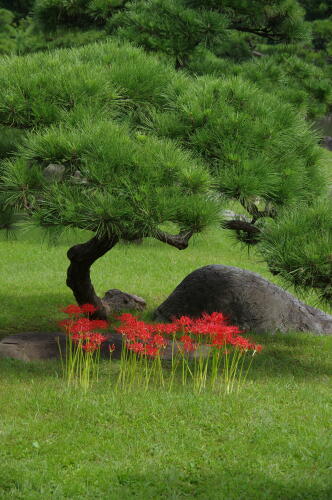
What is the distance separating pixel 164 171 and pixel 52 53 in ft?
6.84

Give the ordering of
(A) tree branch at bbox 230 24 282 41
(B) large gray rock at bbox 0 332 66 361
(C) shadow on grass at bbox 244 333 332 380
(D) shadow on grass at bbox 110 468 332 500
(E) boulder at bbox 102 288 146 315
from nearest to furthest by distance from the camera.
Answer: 1. (D) shadow on grass at bbox 110 468 332 500
2. (B) large gray rock at bbox 0 332 66 361
3. (C) shadow on grass at bbox 244 333 332 380
4. (E) boulder at bbox 102 288 146 315
5. (A) tree branch at bbox 230 24 282 41

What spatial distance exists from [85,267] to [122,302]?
54.0 inches

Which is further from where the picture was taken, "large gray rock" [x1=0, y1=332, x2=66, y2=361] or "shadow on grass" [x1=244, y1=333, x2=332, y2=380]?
"shadow on grass" [x1=244, y1=333, x2=332, y2=380]

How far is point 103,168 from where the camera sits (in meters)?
6.14

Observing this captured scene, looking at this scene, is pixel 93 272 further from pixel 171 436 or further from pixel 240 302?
pixel 171 436

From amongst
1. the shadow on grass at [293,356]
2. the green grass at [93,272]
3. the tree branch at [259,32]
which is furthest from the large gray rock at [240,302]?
the tree branch at [259,32]

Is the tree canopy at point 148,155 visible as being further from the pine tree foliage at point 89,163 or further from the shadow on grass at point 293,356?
the shadow on grass at point 293,356

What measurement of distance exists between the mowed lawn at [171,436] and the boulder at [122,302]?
87.9 inches

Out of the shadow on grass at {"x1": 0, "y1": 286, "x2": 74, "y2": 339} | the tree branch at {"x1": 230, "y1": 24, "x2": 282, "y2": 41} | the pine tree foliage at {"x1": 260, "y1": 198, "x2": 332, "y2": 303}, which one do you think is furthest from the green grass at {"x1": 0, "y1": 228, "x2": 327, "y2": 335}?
the tree branch at {"x1": 230, "y1": 24, "x2": 282, "y2": 41}

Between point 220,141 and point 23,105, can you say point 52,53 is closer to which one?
point 23,105

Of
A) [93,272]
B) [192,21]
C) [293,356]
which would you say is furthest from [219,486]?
[93,272]

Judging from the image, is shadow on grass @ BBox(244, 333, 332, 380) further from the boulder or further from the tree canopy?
the boulder

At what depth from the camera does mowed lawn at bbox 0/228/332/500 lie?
16.1 ft

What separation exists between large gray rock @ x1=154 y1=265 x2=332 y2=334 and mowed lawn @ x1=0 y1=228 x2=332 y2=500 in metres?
0.79
